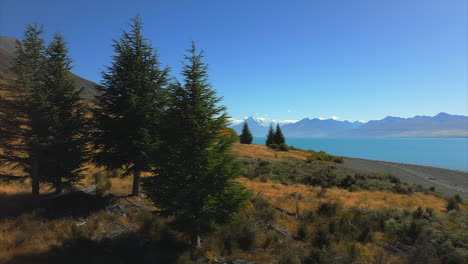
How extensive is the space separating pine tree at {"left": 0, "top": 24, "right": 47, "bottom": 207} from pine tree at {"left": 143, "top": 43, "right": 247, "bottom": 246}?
6.71 m

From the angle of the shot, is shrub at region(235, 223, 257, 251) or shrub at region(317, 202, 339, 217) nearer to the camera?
shrub at region(235, 223, 257, 251)

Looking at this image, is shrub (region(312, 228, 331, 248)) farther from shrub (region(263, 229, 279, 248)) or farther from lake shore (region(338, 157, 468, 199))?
lake shore (region(338, 157, 468, 199))

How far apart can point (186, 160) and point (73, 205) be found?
8558 mm

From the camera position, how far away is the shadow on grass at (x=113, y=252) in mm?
7831

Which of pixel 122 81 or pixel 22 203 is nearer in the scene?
pixel 22 203

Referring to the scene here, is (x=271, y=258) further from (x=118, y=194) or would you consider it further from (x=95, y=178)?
(x=95, y=178)

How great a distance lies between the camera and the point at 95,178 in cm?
1683

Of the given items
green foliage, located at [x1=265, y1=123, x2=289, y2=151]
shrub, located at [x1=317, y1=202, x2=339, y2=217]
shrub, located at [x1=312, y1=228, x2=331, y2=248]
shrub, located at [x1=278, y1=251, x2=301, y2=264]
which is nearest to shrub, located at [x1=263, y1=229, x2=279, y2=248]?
shrub, located at [x1=278, y1=251, x2=301, y2=264]

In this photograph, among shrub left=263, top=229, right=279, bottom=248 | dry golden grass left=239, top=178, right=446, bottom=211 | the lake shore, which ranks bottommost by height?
the lake shore

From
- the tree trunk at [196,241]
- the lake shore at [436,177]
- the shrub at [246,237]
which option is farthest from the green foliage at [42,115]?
the lake shore at [436,177]

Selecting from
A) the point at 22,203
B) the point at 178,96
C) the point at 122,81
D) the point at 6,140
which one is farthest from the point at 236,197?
the point at 22,203

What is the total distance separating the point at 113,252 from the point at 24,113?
7.91 meters

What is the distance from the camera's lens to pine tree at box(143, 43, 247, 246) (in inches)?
329

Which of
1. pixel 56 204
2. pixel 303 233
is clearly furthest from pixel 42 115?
pixel 303 233
